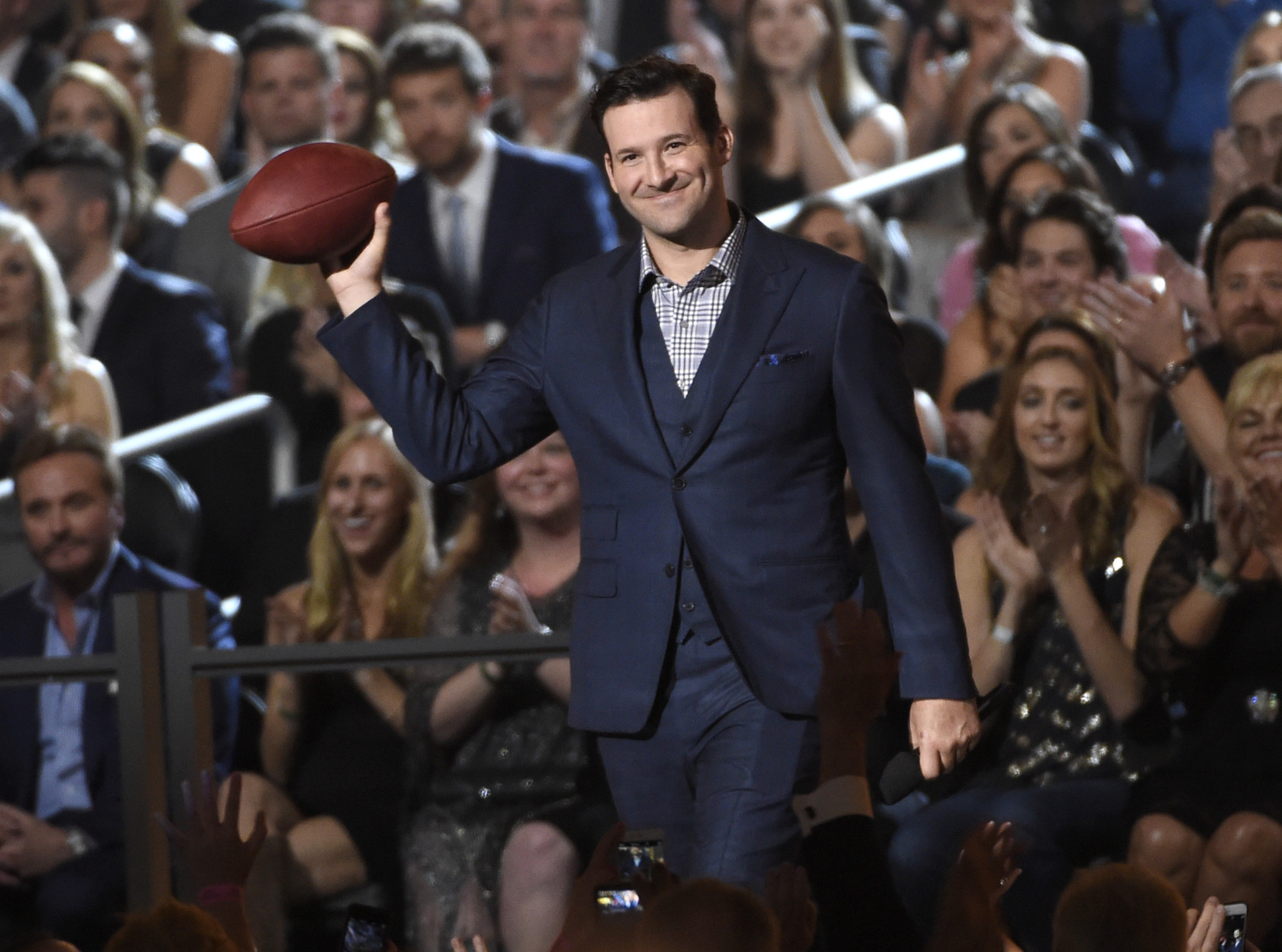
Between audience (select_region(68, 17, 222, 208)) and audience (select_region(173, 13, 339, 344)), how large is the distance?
0.49 ft

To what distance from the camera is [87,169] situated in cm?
562

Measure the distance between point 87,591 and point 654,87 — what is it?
2677 mm

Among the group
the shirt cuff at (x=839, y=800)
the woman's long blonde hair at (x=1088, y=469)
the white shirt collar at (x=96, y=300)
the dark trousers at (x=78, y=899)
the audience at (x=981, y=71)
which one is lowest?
the dark trousers at (x=78, y=899)

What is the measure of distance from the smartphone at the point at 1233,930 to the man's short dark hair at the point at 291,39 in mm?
4258

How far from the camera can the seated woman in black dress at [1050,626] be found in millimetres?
3697

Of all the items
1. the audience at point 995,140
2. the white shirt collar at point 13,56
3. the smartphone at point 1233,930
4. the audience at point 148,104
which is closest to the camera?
the smartphone at point 1233,930

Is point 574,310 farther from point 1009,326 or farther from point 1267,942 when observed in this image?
point 1009,326

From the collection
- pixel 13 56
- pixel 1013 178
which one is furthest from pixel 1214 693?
pixel 13 56

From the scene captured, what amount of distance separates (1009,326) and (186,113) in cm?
291

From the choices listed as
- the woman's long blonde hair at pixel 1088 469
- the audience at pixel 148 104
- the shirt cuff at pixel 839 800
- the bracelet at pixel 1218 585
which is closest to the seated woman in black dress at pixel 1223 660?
the bracelet at pixel 1218 585

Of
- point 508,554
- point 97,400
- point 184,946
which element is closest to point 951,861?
point 508,554

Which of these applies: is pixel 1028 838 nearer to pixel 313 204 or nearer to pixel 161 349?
pixel 313 204

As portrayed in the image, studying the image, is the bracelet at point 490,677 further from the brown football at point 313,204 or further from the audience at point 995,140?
the audience at point 995,140

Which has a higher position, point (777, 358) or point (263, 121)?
point (263, 121)
